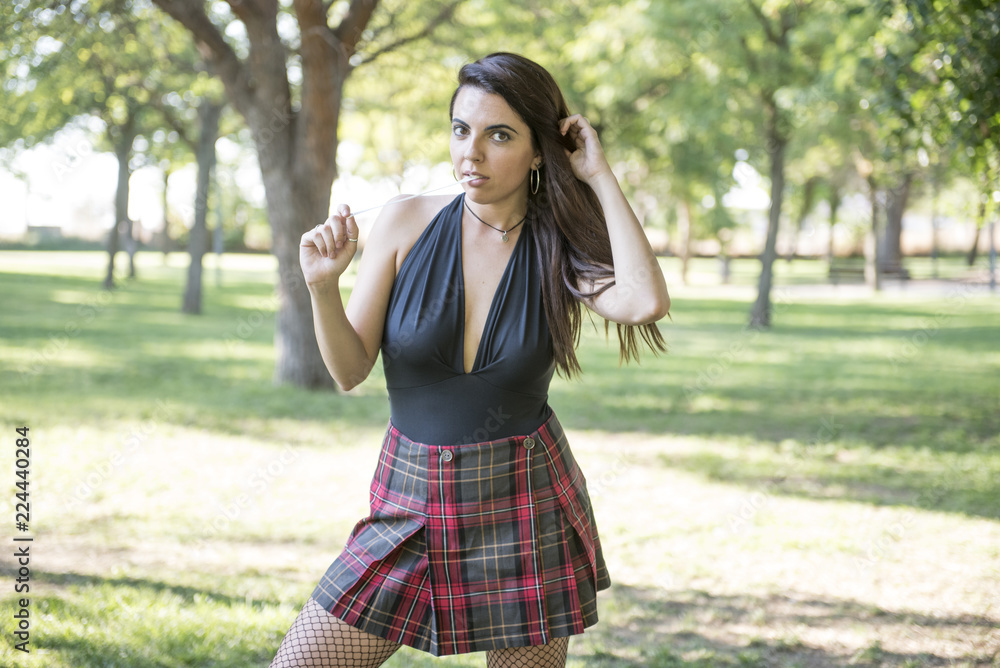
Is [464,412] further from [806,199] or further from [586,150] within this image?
[806,199]

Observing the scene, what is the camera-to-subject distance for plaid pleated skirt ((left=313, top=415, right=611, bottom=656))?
77.3 inches

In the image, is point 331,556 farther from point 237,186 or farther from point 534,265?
point 237,186

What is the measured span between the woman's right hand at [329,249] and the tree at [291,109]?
7262mm

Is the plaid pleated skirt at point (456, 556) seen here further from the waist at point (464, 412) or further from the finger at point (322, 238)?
the finger at point (322, 238)

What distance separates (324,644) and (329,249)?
88 centimetres

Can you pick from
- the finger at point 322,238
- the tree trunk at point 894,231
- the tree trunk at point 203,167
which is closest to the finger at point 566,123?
the finger at point 322,238

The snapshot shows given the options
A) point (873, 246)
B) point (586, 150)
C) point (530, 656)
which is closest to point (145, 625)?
point (530, 656)

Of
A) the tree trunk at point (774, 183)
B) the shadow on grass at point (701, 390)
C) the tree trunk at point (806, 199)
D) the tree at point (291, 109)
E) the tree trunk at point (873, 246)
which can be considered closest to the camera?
the shadow on grass at point (701, 390)

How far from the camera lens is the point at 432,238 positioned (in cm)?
213

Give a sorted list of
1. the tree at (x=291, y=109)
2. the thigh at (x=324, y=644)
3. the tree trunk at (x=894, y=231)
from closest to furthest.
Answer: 1. the thigh at (x=324, y=644)
2. the tree at (x=291, y=109)
3. the tree trunk at (x=894, y=231)

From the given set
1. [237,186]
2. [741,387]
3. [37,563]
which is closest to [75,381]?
[37,563]

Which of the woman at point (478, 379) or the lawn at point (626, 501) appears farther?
the lawn at point (626, 501)

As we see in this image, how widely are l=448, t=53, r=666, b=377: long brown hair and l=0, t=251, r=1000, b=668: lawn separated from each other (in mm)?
2288

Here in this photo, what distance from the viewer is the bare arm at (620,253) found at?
200 centimetres
